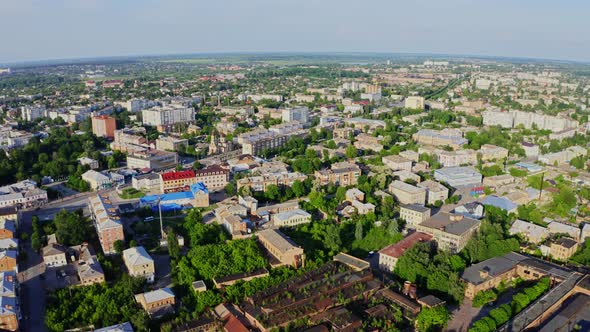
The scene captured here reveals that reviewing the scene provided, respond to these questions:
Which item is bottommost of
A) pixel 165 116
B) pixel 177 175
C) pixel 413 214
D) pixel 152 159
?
pixel 413 214

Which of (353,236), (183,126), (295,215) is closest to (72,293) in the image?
(295,215)

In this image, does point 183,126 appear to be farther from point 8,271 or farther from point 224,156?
point 8,271

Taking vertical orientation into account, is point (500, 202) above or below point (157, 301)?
above

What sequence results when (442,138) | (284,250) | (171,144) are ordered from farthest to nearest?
(442,138)
(171,144)
(284,250)

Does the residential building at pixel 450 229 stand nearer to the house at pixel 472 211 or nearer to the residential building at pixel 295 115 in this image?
the house at pixel 472 211

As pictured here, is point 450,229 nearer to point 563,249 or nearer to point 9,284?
point 563,249

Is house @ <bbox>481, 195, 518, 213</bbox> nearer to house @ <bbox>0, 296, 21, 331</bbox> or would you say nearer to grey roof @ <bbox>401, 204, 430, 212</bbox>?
grey roof @ <bbox>401, 204, 430, 212</bbox>

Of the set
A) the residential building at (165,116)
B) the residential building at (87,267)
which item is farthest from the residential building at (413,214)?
the residential building at (165,116)

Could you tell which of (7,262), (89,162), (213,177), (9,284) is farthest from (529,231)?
(89,162)
